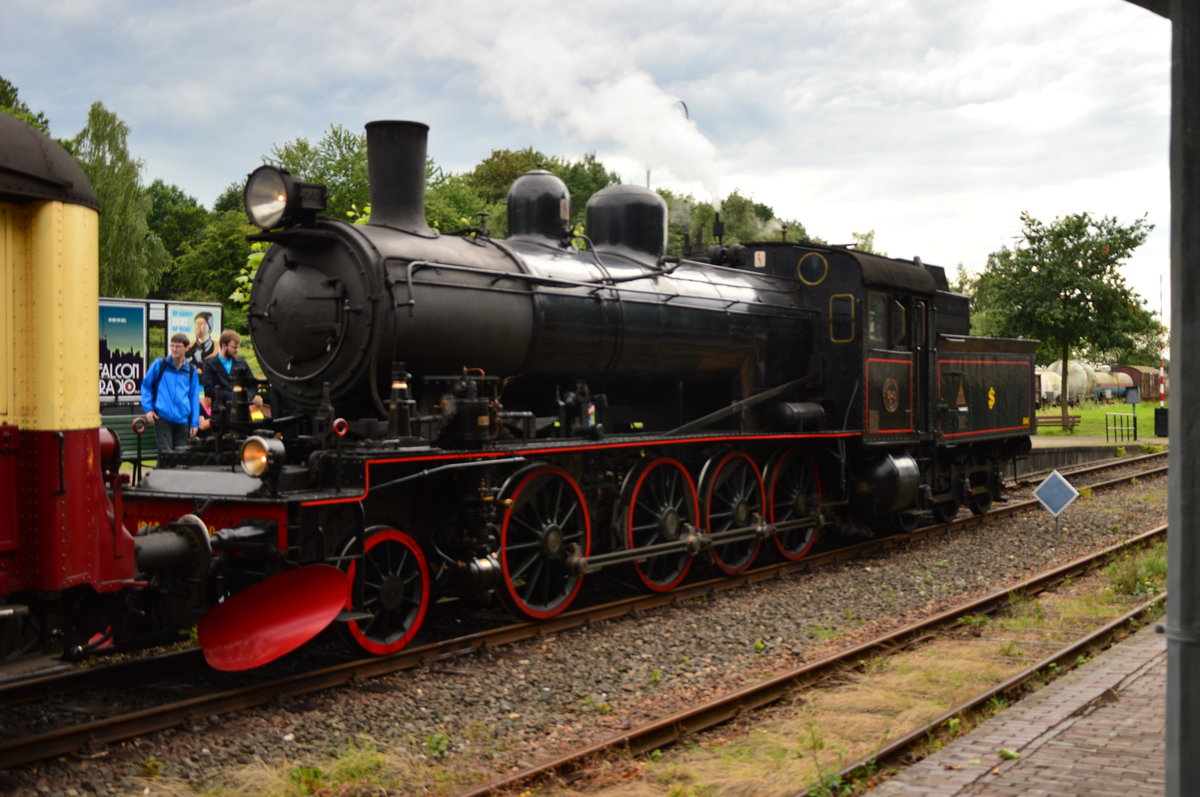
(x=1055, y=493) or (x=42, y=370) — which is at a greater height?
(x=42, y=370)

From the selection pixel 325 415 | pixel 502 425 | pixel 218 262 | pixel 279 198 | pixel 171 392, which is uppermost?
pixel 218 262

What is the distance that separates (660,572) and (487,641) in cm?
292

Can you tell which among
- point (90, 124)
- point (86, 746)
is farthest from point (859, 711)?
point (90, 124)

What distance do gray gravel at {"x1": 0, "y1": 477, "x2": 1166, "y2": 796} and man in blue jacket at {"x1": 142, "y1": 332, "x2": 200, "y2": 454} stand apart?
3.75 meters

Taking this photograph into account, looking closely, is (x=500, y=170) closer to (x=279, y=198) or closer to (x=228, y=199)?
(x=228, y=199)

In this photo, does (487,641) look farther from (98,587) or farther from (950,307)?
(950,307)

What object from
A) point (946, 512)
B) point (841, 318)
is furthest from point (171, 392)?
point (946, 512)

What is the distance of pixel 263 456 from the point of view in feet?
21.5

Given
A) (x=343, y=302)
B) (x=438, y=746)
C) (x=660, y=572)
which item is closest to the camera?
(x=438, y=746)

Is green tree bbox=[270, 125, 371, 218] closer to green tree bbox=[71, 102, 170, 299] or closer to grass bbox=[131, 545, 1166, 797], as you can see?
green tree bbox=[71, 102, 170, 299]

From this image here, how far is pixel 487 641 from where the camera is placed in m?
7.74

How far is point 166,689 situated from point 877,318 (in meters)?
8.66

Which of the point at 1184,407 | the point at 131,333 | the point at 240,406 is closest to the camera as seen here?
the point at 1184,407

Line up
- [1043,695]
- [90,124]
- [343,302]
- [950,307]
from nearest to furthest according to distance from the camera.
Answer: [1043,695] → [343,302] → [950,307] → [90,124]
